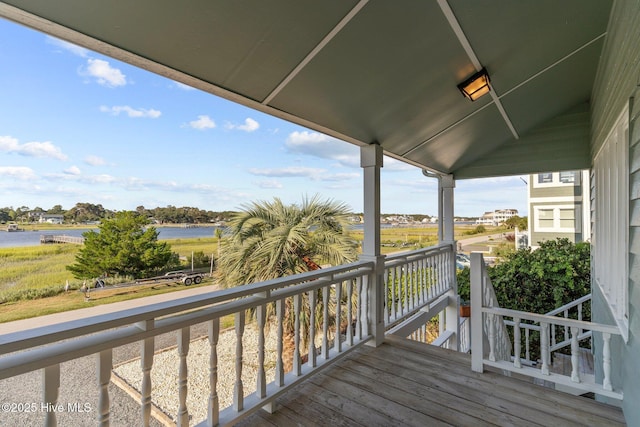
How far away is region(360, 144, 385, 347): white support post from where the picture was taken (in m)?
3.00

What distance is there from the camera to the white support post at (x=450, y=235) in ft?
16.4

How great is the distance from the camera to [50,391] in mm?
1092

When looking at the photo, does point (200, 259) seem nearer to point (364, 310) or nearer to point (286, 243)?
point (286, 243)

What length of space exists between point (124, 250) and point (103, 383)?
2901 mm

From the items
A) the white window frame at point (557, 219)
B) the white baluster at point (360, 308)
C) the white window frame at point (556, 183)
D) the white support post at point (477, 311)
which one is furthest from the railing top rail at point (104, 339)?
the white window frame at point (556, 183)

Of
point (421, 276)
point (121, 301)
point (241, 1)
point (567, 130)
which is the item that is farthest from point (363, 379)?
point (567, 130)

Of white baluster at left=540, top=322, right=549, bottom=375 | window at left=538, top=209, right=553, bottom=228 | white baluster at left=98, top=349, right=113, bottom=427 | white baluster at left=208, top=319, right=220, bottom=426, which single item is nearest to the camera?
white baluster at left=98, top=349, right=113, bottom=427

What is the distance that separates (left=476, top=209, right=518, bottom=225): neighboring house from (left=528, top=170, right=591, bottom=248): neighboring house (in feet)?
1.56

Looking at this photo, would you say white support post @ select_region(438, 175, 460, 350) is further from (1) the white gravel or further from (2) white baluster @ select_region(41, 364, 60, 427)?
(2) white baluster @ select_region(41, 364, 60, 427)

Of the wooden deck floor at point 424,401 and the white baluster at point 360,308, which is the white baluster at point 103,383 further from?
the white baluster at point 360,308

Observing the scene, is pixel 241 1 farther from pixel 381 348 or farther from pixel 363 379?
pixel 381 348

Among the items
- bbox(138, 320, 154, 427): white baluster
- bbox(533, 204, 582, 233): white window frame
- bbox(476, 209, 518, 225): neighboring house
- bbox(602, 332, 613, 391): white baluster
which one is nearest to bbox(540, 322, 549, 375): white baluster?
bbox(602, 332, 613, 391): white baluster

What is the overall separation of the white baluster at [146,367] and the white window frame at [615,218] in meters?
2.59

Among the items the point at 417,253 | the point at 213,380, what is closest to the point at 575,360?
the point at 417,253
